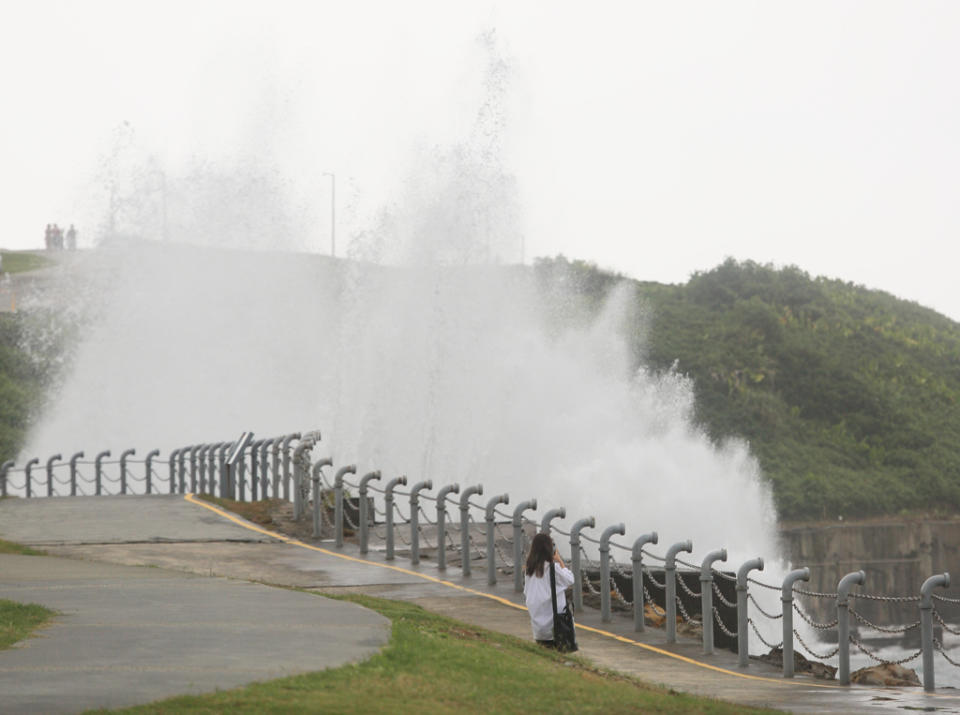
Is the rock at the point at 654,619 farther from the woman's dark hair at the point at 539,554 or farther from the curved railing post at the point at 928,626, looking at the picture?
the curved railing post at the point at 928,626

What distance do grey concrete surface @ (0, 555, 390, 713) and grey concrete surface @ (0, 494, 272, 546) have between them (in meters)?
5.09

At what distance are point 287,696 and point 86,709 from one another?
1177 mm

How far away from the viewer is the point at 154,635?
12.1 meters

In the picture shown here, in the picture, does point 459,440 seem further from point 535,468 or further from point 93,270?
point 93,270

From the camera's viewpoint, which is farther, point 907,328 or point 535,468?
point 907,328

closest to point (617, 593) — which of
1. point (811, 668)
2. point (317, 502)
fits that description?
point (811, 668)

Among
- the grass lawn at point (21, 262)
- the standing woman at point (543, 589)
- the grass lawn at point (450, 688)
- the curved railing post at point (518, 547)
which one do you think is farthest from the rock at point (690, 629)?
the grass lawn at point (21, 262)

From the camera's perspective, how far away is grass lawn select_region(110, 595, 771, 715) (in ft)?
29.4

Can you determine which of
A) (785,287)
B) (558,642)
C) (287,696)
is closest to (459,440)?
(558,642)

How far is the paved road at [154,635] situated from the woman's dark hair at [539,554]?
1.57 metres

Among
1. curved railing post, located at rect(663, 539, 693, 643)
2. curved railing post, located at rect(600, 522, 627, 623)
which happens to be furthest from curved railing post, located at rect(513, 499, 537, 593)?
curved railing post, located at rect(663, 539, 693, 643)

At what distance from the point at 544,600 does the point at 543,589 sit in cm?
10

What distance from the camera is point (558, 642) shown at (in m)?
13.9

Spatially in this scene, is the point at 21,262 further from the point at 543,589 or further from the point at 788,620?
the point at 788,620
